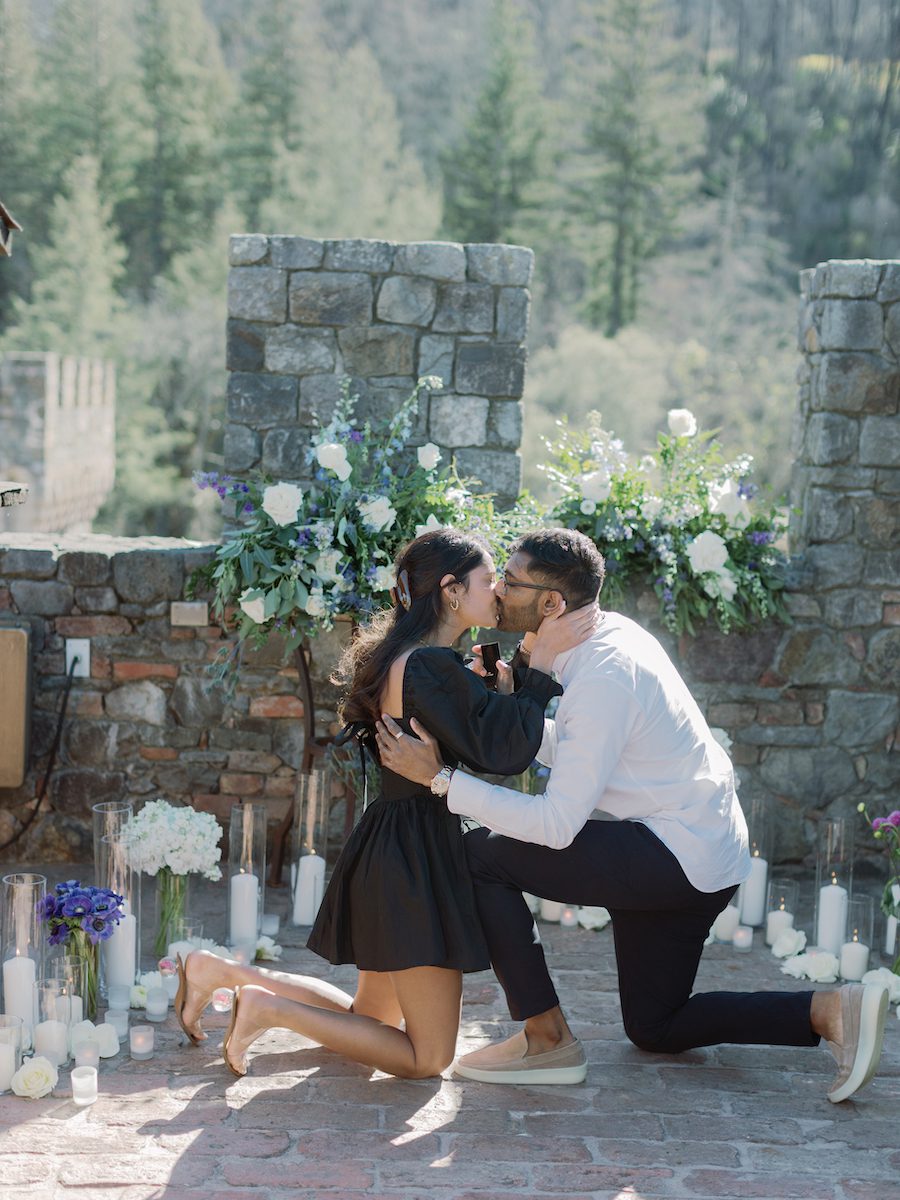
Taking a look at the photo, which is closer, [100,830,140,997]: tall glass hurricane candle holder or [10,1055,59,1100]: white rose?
[10,1055,59,1100]: white rose

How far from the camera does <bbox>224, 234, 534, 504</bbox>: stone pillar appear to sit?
4.96 metres

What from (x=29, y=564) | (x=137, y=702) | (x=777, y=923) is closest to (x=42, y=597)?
(x=29, y=564)

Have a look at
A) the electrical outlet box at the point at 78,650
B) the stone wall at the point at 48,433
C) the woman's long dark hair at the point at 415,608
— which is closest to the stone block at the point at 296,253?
the electrical outlet box at the point at 78,650

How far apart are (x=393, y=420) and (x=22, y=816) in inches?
79.2

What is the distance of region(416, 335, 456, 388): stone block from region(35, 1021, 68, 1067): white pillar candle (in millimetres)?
2712

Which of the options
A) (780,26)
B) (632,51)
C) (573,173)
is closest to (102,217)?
(573,173)

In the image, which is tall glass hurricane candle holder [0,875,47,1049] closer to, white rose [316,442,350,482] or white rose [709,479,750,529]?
white rose [316,442,350,482]

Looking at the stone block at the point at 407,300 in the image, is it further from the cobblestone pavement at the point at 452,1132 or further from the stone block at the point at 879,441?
the cobblestone pavement at the point at 452,1132

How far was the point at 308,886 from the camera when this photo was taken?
4.35 metres

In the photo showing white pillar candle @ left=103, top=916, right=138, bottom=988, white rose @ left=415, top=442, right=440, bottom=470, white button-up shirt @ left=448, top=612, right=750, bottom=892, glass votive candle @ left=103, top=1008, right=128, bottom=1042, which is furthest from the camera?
white rose @ left=415, top=442, right=440, bottom=470

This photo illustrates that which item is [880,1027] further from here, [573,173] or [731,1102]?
[573,173]

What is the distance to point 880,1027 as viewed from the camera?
3068 millimetres

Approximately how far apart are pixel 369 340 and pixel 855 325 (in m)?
1.80

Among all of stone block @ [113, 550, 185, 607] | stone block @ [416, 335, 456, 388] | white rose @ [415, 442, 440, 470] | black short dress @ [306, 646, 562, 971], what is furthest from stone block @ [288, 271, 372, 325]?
black short dress @ [306, 646, 562, 971]
